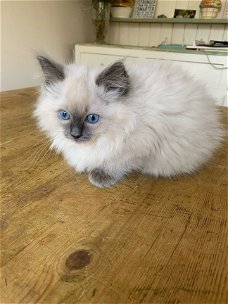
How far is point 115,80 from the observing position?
0.81 m

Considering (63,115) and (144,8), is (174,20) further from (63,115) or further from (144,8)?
(63,115)

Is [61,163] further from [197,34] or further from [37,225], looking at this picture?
[197,34]

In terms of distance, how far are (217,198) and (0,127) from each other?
0.92 m

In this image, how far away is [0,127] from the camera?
1.18 m

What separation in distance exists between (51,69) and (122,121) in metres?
0.28

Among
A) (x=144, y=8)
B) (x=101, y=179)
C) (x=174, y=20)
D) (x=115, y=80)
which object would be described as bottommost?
(x=101, y=179)

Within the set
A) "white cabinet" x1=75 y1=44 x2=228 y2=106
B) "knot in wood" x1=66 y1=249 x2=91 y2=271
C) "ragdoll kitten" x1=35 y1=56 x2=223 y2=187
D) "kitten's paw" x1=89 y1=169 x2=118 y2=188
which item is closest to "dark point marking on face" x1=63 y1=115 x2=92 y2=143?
"ragdoll kitten" x1=35 y1=56 x2=223 y2=187

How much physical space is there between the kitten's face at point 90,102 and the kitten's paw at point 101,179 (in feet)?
0.34

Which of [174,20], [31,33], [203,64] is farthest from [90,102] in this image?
[174,20]

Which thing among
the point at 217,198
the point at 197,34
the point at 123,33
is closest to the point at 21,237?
the point at 217,198

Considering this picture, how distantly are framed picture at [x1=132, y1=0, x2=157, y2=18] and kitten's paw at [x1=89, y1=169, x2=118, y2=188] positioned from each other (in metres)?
2.60

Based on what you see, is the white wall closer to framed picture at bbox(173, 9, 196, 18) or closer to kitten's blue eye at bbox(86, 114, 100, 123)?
framed picture at bbox(173, 9, 196, 18)

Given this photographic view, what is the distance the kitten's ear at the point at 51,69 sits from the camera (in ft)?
2.81

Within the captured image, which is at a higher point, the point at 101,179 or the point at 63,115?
the point at 63,115
